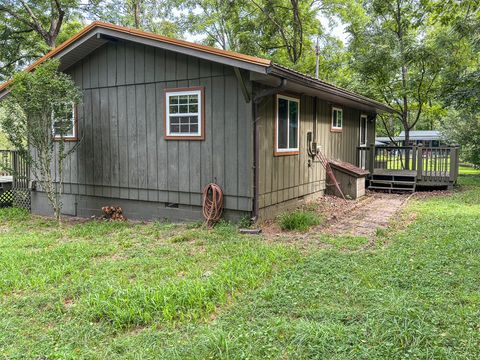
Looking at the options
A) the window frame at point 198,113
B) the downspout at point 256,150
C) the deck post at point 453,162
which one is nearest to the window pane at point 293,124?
the downspout at point 256,150

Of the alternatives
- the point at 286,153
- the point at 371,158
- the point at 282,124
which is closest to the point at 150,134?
the point at 282,124

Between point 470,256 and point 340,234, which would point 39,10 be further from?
point 470,256

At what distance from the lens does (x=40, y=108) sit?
23.4ft

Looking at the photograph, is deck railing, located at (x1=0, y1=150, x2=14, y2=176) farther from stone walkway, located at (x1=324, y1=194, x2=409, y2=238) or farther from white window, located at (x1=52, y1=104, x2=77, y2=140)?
stone walkway, located at (x1=324, y1=194, x2=409, y2=238)

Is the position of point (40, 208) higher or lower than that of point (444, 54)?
lower

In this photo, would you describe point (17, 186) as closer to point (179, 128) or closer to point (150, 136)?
point (150, 136)

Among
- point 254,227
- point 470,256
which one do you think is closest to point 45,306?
point 254,227

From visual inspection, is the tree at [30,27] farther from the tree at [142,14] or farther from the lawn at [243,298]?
the lawn at [243,298]

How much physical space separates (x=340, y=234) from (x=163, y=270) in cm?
299

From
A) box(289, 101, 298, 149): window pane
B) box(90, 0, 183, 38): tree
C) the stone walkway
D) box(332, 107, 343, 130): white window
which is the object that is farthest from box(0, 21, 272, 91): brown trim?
box(90, 0, 183, 38): tree

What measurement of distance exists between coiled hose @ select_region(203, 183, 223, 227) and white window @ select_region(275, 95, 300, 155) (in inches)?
55.5

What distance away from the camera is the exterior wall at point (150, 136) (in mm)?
6785

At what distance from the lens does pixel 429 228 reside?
20.6 feet

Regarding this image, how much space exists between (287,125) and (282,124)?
0.22 metres
